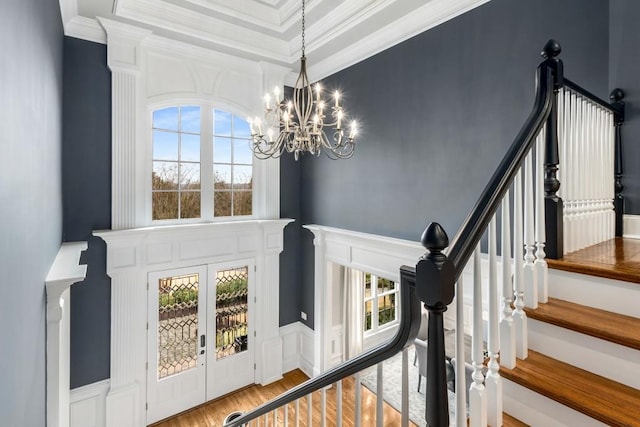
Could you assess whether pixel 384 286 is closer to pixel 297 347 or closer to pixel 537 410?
pixel 297 347

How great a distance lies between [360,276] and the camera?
5172 millimetres

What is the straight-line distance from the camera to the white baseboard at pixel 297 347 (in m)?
4.97

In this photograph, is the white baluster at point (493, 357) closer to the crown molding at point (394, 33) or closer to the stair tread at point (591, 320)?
the stair tread at point (591, 320)

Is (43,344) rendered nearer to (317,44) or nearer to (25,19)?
(25,19)

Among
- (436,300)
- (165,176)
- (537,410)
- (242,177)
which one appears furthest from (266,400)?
(436,300)

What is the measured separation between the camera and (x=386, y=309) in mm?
6344

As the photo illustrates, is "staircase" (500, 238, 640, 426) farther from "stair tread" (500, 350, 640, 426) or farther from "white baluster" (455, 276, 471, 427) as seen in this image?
"white baluster" (455, 276, 471, 427)

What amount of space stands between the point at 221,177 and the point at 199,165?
13.3 inches

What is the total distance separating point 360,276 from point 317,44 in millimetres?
3386

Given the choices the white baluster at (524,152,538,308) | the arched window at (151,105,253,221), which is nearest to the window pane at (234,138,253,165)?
the arched window at (151,105,253,221)

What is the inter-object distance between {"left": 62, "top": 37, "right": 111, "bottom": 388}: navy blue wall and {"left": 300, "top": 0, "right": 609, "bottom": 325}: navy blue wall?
2792mm

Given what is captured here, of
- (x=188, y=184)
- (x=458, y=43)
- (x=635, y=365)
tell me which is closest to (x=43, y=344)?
(x=188, y=184)

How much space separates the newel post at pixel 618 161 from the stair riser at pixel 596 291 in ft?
3.46

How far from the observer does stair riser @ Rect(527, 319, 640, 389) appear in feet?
4.10
